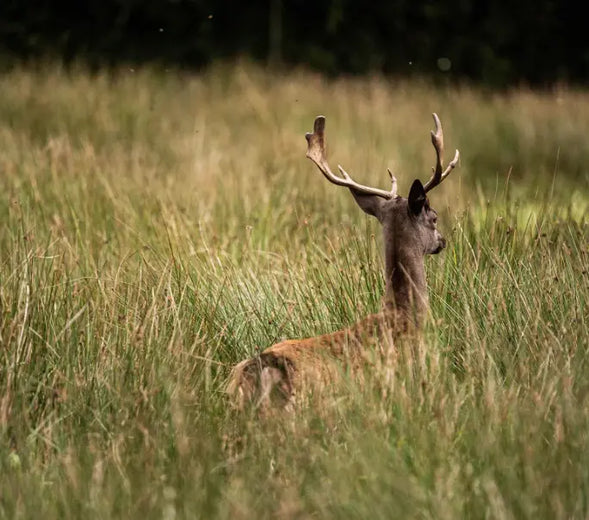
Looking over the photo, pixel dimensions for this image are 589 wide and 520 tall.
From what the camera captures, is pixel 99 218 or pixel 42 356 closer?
pixel 42 356

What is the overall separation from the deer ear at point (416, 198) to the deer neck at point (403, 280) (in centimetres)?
15

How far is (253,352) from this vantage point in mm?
4855

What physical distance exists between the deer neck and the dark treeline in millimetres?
16620

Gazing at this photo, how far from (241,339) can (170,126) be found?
6.10 metres

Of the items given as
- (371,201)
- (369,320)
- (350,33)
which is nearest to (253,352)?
(369,320)

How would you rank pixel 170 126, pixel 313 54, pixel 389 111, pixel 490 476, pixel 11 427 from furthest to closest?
pixel 313 54, pixel 389 111, pixel 170 126, pixel 11 427, pixel 490 476

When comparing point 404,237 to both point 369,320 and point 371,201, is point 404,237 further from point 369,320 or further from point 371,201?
point 369,320

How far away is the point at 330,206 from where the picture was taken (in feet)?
24.7

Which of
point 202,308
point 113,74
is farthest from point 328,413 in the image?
point 113,74

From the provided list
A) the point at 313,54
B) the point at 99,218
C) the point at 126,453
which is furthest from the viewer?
the point at 313,54

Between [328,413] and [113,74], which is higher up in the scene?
[113,74]

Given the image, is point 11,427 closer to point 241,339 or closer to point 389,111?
point 241,339

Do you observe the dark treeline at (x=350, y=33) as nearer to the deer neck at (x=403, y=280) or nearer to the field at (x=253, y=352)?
the field at (x=253, y=352)

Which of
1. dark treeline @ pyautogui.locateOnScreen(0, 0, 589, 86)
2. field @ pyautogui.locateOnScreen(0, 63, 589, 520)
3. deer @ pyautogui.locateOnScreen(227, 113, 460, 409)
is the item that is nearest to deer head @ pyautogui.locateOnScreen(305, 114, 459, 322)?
deer @ pyautogui.locateOnScreen(227, 113, 460, 409)
